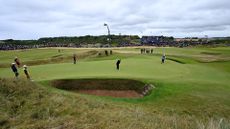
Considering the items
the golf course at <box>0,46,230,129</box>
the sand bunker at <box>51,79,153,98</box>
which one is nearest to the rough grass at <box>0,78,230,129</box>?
the golf course at <box>0,46,230,129</box>

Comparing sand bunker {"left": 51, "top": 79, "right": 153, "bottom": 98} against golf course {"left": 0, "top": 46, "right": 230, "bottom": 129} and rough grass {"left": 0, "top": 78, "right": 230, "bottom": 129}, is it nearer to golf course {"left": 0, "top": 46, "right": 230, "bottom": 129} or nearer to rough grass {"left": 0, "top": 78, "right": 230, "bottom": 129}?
golf course {"left": 0, "top": 46, "right": 230, "bottom": 129}

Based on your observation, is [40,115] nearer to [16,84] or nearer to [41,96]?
[41,96]

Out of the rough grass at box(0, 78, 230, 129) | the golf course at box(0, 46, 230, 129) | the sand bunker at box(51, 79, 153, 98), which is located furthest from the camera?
the sand bunker at box(51, 79, 153, 98)

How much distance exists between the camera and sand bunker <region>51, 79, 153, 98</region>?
25.2 meters

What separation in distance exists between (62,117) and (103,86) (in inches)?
618

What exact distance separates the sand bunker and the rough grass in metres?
9.83

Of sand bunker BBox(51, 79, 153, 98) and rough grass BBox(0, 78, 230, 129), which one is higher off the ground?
rough grass BBox(0, 78, 230, 129)

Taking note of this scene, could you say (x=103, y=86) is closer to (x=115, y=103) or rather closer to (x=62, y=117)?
(x=115, y=103)

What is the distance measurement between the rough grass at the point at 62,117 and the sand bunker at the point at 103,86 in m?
9.83

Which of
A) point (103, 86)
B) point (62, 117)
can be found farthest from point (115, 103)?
point (62, 117)

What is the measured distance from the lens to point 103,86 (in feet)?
85.2

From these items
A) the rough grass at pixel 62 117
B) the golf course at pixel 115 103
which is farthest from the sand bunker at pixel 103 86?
the rough grass at pixel 62 117

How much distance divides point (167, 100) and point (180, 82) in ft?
17.8

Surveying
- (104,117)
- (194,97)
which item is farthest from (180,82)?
(104,117)
